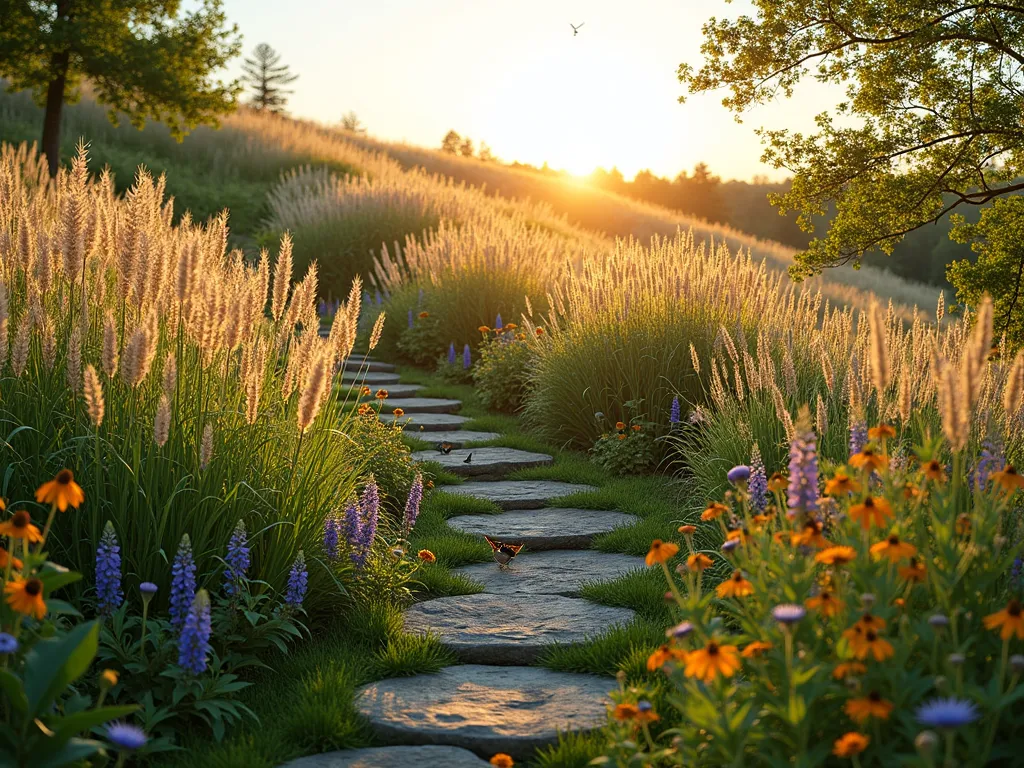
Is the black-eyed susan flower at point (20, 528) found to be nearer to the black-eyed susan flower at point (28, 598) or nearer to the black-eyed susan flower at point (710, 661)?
the black-eyed susan flower at point (28, 598)

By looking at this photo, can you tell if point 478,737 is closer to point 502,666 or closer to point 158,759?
point 502,666

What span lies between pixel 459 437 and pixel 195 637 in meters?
4.03

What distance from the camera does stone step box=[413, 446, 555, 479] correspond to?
5.63m

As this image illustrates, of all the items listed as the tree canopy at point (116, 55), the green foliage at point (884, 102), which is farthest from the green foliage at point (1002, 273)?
the tree canopy at point (116, 55)

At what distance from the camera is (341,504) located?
12.1ft

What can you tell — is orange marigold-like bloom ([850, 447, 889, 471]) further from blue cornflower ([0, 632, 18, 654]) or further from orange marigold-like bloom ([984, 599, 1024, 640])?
blue cornflower ([0, 632, 18, 654])

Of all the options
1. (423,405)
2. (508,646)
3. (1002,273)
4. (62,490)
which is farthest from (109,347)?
(1002,273)

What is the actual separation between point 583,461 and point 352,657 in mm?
3086

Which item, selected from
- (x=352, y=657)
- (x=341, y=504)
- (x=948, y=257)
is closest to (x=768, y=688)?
(x=352, y=657)

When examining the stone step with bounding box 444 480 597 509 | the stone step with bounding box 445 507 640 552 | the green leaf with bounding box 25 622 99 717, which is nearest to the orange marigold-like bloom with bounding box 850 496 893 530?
the green leaf with bounding box 25 622 99 717

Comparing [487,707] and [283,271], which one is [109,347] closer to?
[283,271]

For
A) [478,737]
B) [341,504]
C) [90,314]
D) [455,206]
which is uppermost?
[455,206]

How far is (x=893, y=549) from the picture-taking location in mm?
1846

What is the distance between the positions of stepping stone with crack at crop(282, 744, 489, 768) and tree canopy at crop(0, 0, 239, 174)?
13911 millimetres
